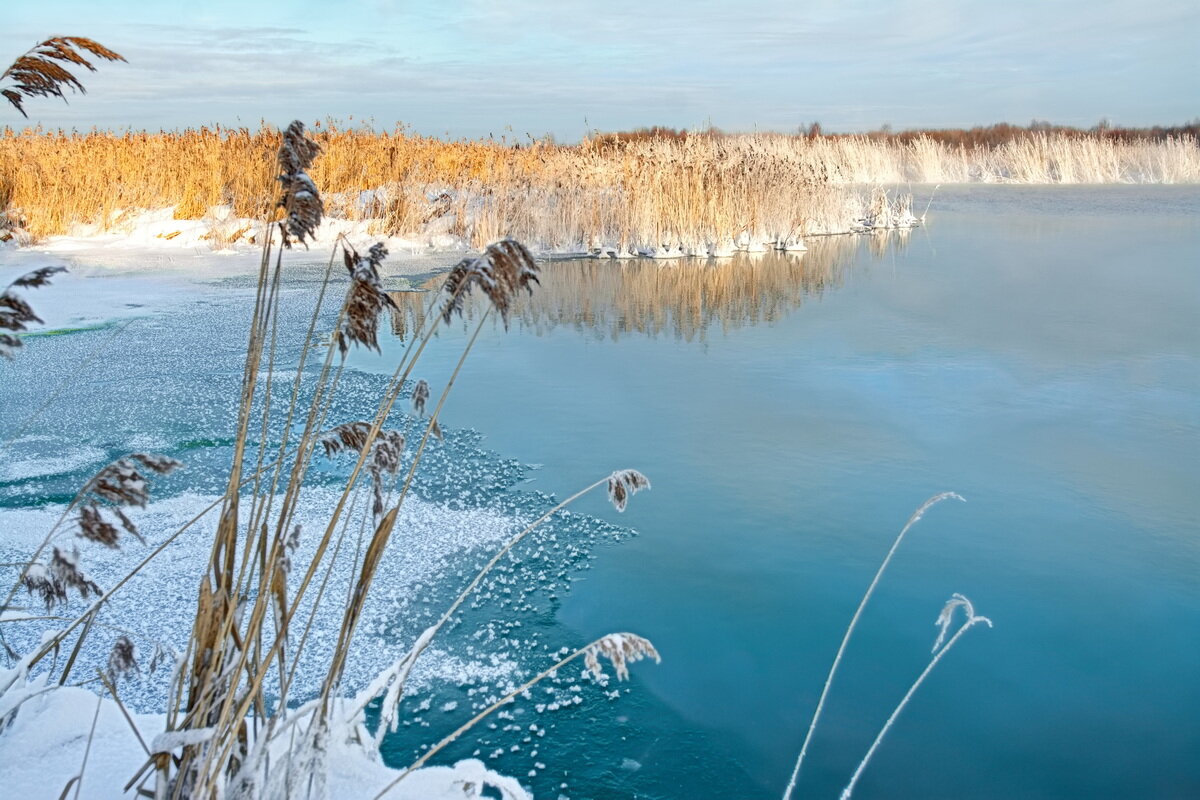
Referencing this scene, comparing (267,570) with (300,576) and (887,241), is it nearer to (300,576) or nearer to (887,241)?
(300,576)

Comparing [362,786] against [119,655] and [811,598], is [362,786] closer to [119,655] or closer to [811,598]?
[119,655]

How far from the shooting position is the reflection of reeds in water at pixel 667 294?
708 cm

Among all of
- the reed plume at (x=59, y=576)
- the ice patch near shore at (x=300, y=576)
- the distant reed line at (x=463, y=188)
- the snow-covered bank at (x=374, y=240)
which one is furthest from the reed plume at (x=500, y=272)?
the distant reed line at (x=463, y=188)

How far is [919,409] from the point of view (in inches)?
184

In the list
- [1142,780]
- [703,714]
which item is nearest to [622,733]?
[703,714]

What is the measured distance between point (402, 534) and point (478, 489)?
0.48 metres

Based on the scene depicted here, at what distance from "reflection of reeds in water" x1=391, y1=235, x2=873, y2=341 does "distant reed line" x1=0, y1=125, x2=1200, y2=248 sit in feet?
2.12

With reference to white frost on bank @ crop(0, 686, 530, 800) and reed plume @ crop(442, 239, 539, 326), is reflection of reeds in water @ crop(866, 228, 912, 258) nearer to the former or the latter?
white frost on bank @ crop(0, 686, 530, 800)

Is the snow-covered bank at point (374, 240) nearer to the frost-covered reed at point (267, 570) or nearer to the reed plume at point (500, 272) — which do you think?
the frost-covered reed at point (267, 570)

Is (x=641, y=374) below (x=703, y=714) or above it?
above

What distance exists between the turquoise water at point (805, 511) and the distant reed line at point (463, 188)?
3.56m

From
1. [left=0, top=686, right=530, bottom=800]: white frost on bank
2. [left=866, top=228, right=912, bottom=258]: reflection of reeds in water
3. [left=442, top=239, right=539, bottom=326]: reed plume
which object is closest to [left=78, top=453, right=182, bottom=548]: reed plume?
[left=442, top=239, right=539, bottom=326]: reed plume

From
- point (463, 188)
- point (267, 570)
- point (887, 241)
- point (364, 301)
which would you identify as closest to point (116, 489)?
point (267, 570)

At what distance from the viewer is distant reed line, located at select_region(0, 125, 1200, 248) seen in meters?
10.8
